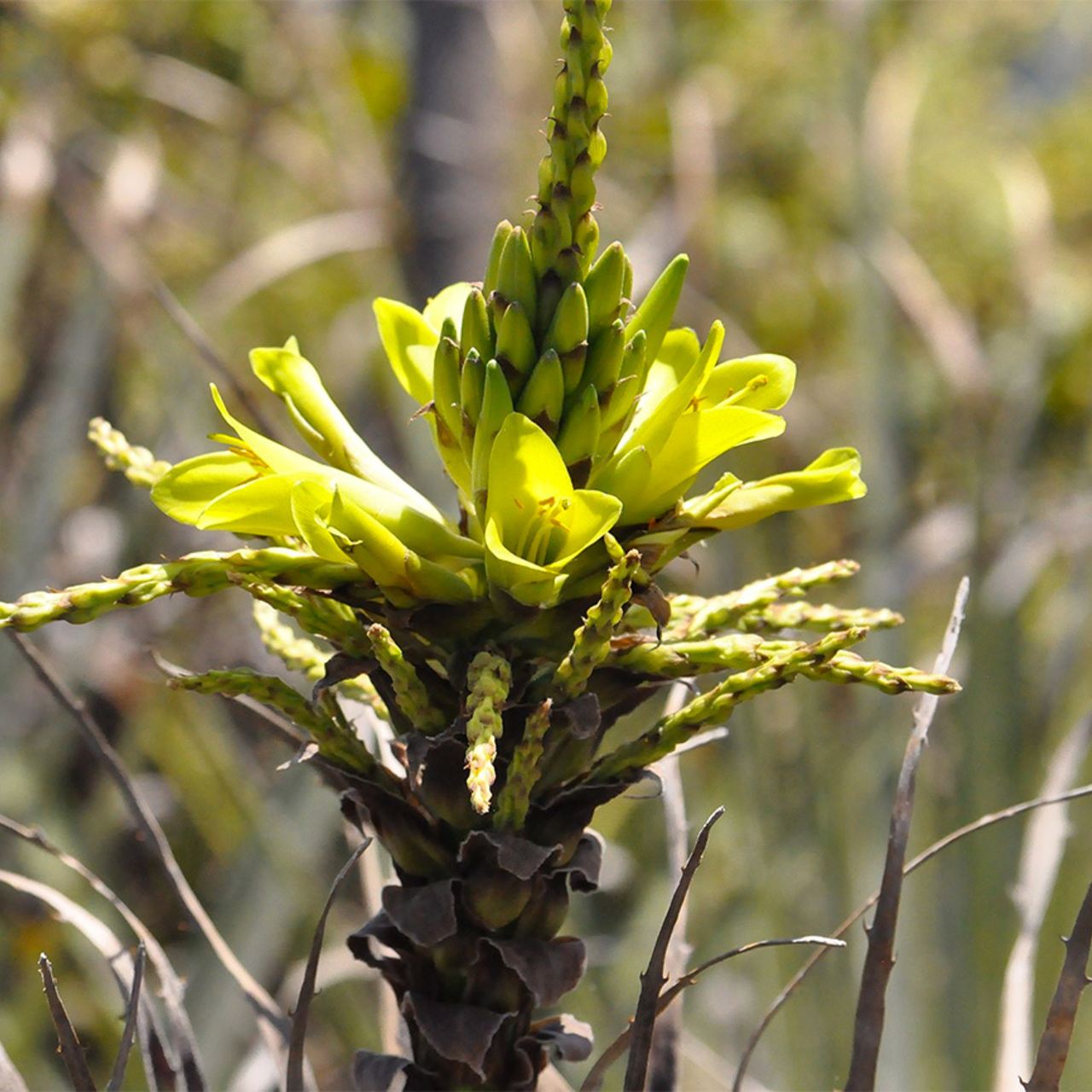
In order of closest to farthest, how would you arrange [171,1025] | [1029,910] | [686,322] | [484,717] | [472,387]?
[484,717] → [472,387] → [171,1025] → [1029,910] → [686,322]

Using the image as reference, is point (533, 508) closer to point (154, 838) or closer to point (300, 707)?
point (300, 707)

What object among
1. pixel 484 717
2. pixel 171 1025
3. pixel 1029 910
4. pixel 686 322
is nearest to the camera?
pixel 484 717

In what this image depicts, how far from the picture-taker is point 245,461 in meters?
0.66

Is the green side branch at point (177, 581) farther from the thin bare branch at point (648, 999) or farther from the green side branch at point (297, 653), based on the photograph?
the thin bare branch at point (648, 999)

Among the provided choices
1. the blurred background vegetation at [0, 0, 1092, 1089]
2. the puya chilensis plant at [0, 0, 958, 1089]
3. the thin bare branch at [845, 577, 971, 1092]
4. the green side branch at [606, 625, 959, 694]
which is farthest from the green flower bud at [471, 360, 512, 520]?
the blurred background vegetation at [0, 0, 1092, 1089]

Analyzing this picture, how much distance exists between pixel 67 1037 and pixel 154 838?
170 millimetres

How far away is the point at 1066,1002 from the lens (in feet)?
1.88

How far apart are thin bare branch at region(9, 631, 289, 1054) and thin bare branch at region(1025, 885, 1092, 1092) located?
448 millimetres

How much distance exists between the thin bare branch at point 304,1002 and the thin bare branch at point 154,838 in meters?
0.11

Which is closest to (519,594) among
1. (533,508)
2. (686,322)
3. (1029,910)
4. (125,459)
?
(533,508)

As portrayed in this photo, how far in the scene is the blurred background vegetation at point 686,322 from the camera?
1.58 meters

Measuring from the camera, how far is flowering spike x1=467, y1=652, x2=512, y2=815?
0.48m

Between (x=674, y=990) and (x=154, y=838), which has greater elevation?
(x=154, y=838)

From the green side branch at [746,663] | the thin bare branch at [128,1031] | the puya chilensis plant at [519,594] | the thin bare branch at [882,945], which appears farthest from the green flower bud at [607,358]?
the thin bare branch at [128,1031]
